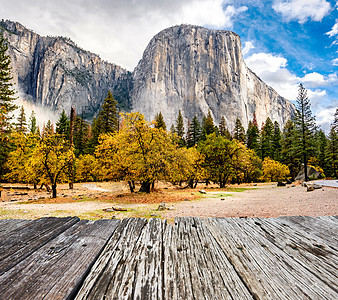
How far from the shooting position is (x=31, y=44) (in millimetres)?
117375

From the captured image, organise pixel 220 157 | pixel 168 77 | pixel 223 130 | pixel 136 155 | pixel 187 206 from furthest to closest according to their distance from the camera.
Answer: pixel 168 77
pixel 223 130
pixel 220 157
pixel 136 155
pixel 187 206

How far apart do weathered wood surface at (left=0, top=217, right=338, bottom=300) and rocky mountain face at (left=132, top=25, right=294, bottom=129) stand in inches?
3690

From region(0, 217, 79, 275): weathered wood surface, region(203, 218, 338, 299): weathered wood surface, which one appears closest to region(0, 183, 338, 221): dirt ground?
region(0, 217, 79, 275): weathered wood surface

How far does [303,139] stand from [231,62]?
8983 centimetres

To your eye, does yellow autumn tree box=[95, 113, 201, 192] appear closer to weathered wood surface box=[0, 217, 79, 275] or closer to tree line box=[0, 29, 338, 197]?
tree line box=[0, 29, 338, 197]

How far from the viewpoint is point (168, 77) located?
10181cm

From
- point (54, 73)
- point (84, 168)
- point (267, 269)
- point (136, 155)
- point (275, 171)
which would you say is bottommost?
point (275, 171)

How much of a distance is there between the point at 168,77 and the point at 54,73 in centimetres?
7153

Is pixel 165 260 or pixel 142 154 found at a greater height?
pixel 142 154

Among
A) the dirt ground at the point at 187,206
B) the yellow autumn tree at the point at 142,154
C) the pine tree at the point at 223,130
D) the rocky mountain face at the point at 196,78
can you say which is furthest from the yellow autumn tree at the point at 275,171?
the rocky mountain face at the point at 196,78

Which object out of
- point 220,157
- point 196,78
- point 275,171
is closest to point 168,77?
point 196,78

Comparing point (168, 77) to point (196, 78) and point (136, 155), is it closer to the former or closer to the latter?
point (196, 78)

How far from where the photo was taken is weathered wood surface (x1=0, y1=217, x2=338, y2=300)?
860 mm

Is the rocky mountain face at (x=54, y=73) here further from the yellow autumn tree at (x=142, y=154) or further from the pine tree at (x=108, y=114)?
the yellow autumn tree at (x=142, y=154)
